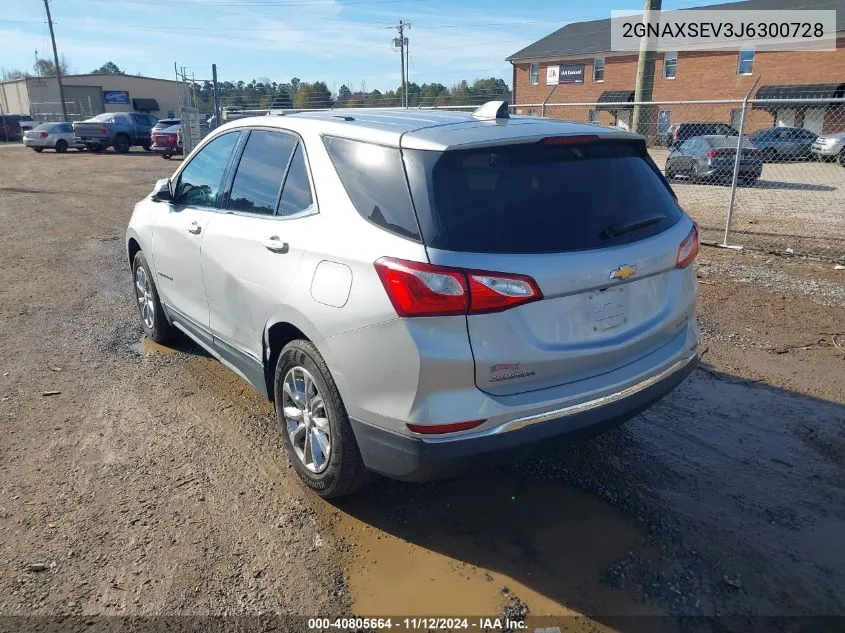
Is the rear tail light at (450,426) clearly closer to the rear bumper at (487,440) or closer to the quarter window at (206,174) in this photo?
the rear bumper at (487,440)

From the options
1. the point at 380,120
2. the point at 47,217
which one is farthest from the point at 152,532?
the point at 47,217

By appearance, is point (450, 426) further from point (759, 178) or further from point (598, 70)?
point (598, 70)

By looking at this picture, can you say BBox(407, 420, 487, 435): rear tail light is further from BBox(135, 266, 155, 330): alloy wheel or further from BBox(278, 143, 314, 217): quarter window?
BBox(135, 266, 155, 330): alloy wheel

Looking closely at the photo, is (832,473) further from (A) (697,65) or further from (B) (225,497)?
(A) (697,65)

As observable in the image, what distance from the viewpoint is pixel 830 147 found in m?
21.4

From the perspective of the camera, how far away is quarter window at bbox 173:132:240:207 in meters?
4.12

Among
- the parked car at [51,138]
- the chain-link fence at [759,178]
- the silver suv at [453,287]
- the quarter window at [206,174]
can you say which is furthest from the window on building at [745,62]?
the quarter window at [206,174]

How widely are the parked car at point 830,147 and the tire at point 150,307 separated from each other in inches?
881

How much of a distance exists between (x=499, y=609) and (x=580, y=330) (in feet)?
3.85

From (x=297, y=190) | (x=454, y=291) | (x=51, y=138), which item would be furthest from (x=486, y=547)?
(x=51, y=138)

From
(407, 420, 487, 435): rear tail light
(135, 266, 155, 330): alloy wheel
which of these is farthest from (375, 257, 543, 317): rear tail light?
(135, 266, 155, 330): alloy wheel

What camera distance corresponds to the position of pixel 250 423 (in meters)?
4.11

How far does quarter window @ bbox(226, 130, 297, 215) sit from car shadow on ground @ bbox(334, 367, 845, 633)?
1.68 meters

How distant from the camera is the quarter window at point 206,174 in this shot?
4.12m
